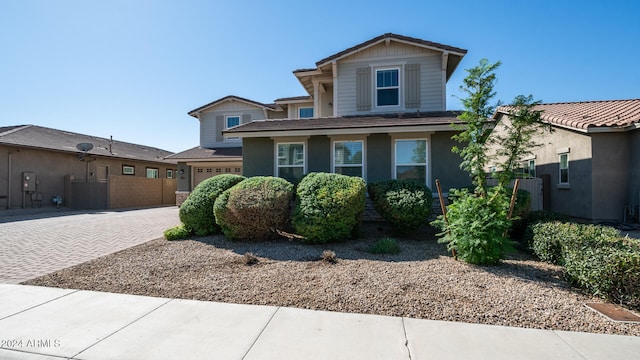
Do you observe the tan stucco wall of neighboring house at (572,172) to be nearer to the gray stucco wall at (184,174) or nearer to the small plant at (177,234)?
the small plant at (177,234)

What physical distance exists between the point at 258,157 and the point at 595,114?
524 inches

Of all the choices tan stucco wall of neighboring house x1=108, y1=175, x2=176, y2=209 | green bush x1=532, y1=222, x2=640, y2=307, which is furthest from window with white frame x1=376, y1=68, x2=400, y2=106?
tan stucco wall of neighboring house x1=108, y1=175, x2=176, y2=209

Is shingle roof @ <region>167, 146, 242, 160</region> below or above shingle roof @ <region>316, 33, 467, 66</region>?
below

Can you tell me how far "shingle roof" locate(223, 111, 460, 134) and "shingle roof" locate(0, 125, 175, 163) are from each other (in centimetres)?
1338

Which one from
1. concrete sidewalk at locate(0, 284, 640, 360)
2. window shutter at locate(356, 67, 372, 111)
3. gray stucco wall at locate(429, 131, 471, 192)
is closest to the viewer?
concrete sidewalk at locate(0, 284, 640, 360)

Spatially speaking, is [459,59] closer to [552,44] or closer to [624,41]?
[552,44]

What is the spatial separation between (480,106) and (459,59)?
7.06 meters

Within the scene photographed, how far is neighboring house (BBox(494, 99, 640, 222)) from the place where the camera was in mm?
9266

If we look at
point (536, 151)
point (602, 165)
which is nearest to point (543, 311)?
point (602, 165)

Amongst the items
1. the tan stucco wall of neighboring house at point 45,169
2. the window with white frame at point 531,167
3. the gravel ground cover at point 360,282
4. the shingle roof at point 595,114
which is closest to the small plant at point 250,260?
the gravel ground cover at point 360,282

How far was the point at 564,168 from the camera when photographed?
37.4 ft

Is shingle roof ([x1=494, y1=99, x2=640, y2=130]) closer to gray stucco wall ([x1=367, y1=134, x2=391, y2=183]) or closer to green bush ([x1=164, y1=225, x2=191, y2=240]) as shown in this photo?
gray stucco wall ([x1=367, y1=134, x2=391, y2=183])

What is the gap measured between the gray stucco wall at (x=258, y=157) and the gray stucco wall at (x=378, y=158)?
393cm

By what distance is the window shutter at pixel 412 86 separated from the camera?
36.8ft
